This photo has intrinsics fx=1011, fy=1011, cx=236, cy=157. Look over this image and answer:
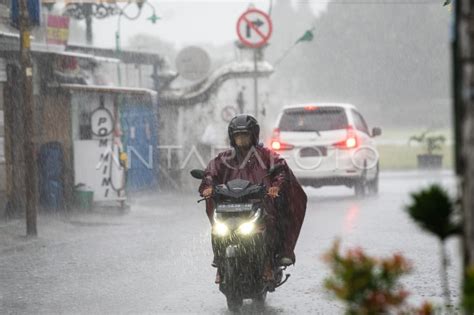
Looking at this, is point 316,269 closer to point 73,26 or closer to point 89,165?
point 89,165

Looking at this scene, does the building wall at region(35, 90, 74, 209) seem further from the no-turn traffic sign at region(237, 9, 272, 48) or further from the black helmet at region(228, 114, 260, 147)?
the black helmet at region(228, 114, 260, 147)

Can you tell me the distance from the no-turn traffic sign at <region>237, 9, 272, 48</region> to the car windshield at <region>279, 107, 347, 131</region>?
1894mm

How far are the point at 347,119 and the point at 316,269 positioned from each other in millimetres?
9012

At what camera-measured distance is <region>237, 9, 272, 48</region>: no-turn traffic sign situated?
20.2m

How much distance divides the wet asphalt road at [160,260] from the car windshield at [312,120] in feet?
4.75

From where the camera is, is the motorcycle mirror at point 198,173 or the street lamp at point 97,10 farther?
the street lamp at point 97,10

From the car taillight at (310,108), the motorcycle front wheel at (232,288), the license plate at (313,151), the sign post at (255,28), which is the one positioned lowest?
the motorcycle front wheel at (232,288)

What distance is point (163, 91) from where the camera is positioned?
2559 cm

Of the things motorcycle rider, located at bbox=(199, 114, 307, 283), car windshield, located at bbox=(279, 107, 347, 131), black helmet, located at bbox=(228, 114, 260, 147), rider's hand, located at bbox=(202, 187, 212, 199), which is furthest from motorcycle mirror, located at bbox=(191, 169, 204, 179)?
car windshield, located at bbox=(279, 107, 347, 131)

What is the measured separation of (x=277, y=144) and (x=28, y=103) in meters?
6.53

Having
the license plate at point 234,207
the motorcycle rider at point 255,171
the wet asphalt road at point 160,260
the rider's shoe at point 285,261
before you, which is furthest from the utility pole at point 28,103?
the license plate at point 234,207

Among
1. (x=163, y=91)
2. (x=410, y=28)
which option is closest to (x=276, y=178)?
(x=163, y=91)

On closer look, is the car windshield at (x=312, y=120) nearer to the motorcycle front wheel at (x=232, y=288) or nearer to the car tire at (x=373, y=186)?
the car tire at (x=373, y=186)

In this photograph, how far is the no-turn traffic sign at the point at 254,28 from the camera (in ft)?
66.3
